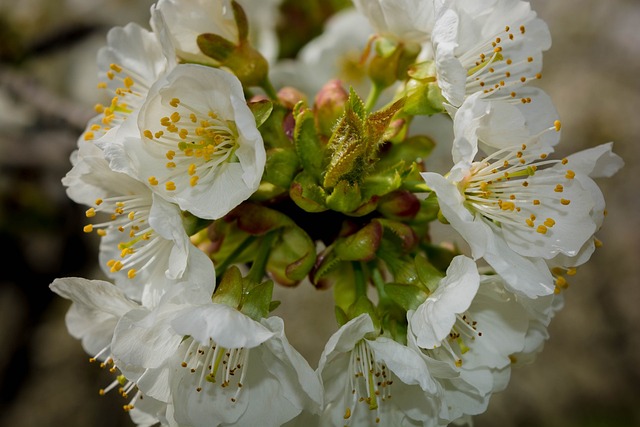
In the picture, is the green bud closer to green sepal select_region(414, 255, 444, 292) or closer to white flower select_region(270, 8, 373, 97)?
green sepal select_region(414, 255, 444, 292)

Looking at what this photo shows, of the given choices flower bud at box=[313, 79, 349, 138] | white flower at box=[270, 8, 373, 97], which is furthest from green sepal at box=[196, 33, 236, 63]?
white flower at box=[270, 8, 373, 97]

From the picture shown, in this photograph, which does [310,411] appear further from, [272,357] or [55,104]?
[55,104]

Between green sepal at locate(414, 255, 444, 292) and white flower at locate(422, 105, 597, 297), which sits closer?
white flower at locate(422, 105, 597, 297)

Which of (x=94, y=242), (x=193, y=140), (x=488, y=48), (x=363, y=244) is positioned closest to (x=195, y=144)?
(x=193, y=140)

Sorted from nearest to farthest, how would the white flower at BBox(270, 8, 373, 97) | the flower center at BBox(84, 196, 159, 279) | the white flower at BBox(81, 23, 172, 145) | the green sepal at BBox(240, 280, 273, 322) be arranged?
1. the green sepal at BBox(240, 280, 273, 322)
2. the flower center at BBox(84, 196, 159, 279)
3. the white flower at BBox(81, 23, 172, 145)
4. the white flower at BBox(270, 8, 373, 97)

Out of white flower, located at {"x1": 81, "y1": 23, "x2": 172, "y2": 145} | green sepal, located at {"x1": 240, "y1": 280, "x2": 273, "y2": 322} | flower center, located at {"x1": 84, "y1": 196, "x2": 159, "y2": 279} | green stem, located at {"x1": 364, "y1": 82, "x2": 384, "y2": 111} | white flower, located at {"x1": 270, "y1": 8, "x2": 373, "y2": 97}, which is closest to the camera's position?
green sepal, located at {"x1": 240, "y1": 280, "x2": 273, "y2": 322}

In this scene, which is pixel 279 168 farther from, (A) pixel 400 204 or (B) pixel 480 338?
(B) pixel 480 338

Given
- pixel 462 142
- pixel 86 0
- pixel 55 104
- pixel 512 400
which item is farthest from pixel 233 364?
pixel 512 400

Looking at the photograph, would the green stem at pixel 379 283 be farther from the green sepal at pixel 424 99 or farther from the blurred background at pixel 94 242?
the blurred background at pixel 94 242
